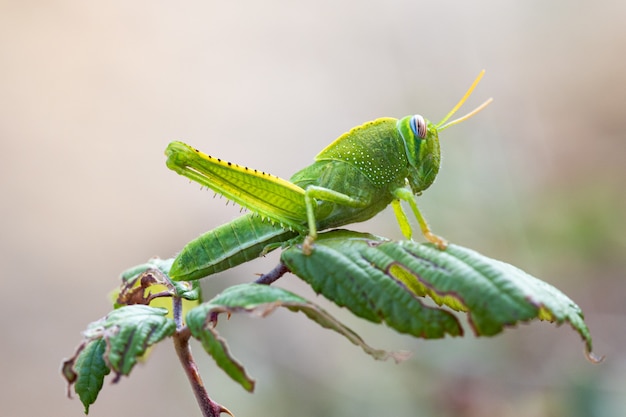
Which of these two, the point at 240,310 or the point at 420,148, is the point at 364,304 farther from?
the point at 420,148

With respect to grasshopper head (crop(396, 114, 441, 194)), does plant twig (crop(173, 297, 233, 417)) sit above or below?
below

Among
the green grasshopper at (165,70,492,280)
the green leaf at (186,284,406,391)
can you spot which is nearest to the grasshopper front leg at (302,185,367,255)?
the green grasshopper at (165,70,492,280)

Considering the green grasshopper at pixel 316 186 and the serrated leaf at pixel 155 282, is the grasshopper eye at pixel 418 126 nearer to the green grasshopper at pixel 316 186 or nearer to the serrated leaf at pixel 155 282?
the green grasshopper at pixel 316 186

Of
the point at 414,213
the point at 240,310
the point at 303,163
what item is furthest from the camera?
the point at 303,163

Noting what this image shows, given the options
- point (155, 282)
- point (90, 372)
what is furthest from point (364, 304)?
point (155, 282)

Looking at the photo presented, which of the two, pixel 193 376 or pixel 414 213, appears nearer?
pixel 193 376

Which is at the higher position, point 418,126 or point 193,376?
point 418,126

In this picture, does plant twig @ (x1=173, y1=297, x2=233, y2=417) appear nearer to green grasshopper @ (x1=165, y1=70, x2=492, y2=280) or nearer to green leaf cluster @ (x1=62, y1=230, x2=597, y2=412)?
green leaf cluster @ (x1=62, y1=230, x2=597, y2=412)
